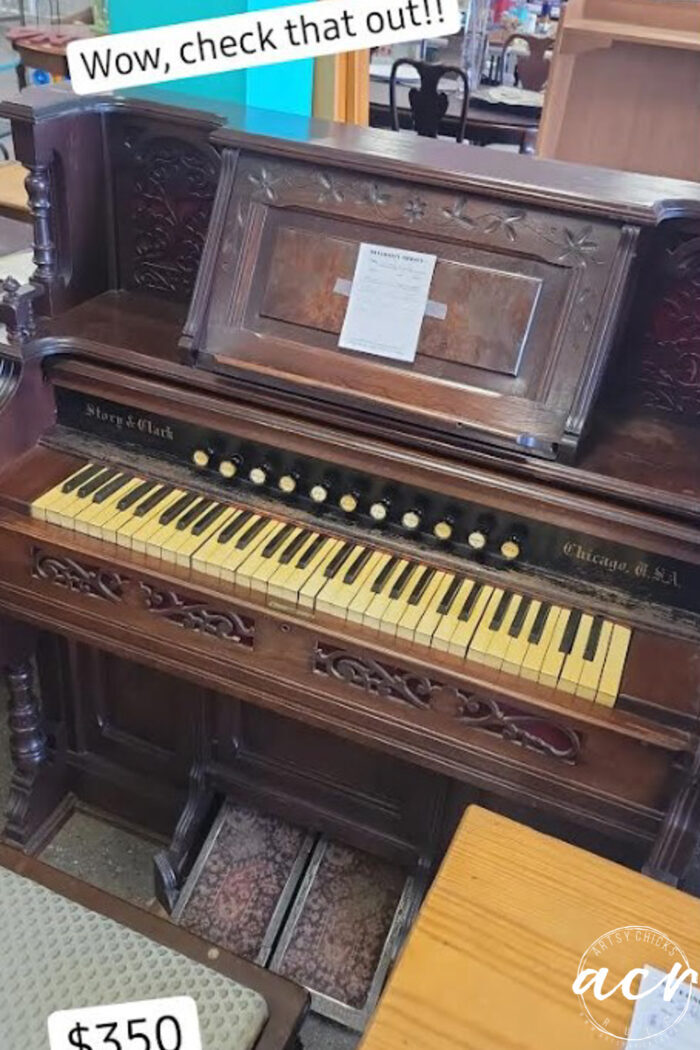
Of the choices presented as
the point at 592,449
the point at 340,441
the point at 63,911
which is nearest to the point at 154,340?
the point at 340,441

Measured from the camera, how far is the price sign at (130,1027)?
1.08 m

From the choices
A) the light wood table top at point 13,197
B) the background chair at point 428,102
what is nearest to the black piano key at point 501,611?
the light wood table top at point 13,197

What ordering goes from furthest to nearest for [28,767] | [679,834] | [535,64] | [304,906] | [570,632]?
[535,64]
[28,767]
[304,906]
[570,632]
[679,834]

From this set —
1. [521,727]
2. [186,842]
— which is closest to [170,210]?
[521,727]

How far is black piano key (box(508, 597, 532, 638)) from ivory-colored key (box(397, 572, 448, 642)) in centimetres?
Answer: 12

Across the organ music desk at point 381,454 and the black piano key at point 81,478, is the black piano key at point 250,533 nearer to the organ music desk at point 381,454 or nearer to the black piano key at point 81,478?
the organ music desk at point 381,454

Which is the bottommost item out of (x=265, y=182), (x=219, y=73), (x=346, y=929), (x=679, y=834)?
(x=346, y=929)

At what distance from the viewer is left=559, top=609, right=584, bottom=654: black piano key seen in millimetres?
A: 1331

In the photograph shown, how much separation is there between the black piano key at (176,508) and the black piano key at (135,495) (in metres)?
0.06

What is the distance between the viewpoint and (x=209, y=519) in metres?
1.55

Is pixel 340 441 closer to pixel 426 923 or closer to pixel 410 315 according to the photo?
pixel 410 315

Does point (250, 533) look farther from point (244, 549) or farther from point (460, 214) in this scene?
point (460, 214)

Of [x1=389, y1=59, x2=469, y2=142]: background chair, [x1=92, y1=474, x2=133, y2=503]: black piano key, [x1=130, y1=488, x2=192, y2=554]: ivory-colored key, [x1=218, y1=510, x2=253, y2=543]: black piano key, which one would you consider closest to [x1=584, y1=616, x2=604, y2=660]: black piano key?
[x1=218, y1=510, x2=253, y2=543]: black piano key

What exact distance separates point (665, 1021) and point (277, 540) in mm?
843
